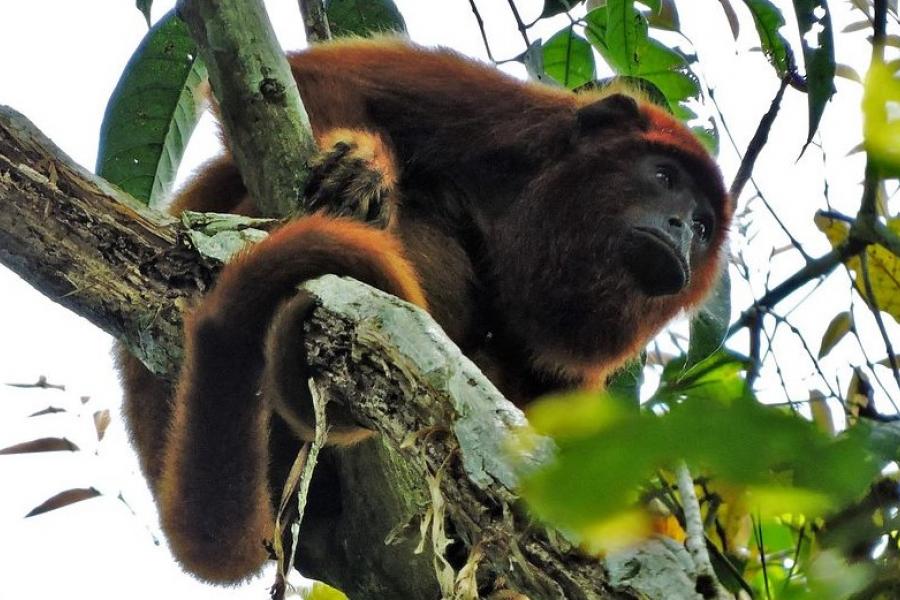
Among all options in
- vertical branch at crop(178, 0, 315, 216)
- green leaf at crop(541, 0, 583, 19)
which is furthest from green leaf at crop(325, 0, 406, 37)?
vertical branch at crop(178, 0, 315, 216)

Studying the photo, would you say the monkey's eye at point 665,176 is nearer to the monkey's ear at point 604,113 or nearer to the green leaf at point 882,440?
the monkey's ear at point 604,113

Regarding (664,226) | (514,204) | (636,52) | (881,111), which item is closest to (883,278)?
(664,226)

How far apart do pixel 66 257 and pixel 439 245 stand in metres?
1.01

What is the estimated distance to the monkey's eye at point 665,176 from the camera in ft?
10.3

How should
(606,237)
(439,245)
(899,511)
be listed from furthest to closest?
(606,237) < (439,245) < (899,511)

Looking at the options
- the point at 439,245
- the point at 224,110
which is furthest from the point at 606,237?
the point at 224,110

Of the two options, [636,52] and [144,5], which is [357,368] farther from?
[636,52]

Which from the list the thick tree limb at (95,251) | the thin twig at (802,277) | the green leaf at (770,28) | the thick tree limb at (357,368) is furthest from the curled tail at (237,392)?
the green leaf at (770,28)

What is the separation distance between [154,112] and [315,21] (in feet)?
1.90

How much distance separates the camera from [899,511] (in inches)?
21.3

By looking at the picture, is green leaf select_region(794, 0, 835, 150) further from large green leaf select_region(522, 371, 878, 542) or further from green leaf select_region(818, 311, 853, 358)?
large green leaf select_region(522, 371, 878, 542)

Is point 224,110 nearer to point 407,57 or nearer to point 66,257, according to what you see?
point 66,257

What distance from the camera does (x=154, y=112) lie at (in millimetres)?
3160

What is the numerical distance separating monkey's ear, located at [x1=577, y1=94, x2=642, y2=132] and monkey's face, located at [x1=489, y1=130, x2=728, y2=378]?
7 centimetres
